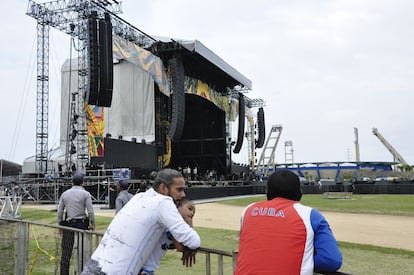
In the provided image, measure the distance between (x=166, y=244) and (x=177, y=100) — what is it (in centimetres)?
2315

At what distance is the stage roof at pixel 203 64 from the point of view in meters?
27.7

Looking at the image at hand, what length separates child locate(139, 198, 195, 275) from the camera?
8.34 ft

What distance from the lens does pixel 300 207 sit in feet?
7.12

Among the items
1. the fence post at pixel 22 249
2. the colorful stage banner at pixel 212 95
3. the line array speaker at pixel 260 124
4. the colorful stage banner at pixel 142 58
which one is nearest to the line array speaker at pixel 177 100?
the colorful stage banner at pixel 142 58

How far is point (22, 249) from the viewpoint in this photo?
5.35 meters

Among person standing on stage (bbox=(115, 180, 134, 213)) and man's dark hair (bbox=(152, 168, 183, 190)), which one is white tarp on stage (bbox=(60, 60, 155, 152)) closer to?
person standing on stage (bbox=(115, 180, 134, 213))

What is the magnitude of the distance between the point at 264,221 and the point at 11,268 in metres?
4.63

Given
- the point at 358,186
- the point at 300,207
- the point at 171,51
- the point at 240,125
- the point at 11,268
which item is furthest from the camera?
the point at 240,125

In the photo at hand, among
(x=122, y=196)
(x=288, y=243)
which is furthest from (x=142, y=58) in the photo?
(x=288, y=243)

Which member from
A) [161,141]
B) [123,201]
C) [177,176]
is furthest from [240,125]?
[177,176]

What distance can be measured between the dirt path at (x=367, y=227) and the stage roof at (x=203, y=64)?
1466 cm

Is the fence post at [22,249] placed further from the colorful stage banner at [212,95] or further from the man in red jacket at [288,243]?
the colorful stage banner at [212,95]

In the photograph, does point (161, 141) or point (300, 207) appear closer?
point (300, 207)

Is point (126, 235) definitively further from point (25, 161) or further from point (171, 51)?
point (25, 161)
